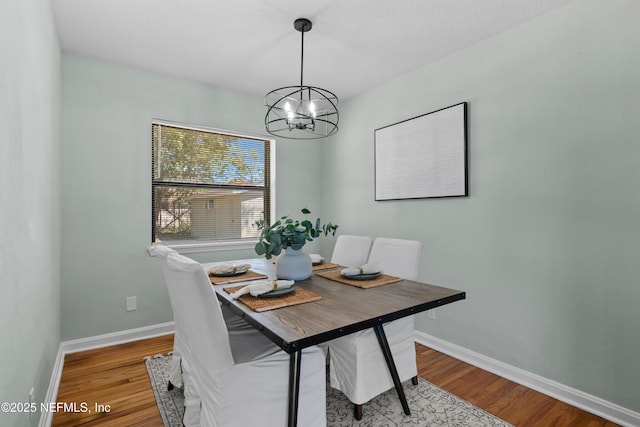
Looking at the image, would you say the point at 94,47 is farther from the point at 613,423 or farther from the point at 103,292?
the point at 613,423

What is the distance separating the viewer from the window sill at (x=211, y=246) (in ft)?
9.93

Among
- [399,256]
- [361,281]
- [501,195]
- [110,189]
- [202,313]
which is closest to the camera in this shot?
[202,313]

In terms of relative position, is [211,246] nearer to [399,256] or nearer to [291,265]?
[291,265]

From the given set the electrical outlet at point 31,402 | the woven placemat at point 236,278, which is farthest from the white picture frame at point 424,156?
the electrical outlet at point 31,402

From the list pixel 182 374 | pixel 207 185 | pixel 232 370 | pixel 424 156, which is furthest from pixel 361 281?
pixel 207 185

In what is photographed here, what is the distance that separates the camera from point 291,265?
1.91 meters

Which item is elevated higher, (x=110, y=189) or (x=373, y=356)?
(x=110, y=189)

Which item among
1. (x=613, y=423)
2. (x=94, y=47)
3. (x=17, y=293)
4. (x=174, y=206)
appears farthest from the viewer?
(x=174, y=206)

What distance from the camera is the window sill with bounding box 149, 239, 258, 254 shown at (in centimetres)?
303

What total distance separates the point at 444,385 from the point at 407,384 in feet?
0.82

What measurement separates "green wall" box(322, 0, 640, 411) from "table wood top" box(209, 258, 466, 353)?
919mm

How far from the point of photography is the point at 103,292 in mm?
2682

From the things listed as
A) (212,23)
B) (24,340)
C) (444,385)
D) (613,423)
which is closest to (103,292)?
(24,340)

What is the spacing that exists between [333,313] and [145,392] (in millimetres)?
1516
